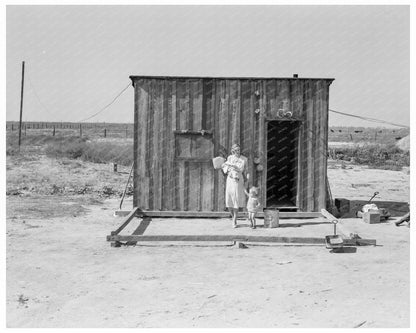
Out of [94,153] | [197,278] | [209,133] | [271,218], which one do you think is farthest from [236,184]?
[94,153]

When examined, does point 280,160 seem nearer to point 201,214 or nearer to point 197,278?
point 201,214

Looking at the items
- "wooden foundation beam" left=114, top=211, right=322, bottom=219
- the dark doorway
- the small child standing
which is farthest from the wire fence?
the small child standing

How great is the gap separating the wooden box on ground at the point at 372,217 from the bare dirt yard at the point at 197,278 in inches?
12.8

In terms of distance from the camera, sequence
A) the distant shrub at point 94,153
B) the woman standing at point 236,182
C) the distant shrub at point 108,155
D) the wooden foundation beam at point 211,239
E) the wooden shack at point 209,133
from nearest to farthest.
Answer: the wooden foundation beam at point 211,239, the woman standing at point 236,182, the wooden shack at point 209,133, the distant shrub at point 108,155, the distant shrub at point 94,153

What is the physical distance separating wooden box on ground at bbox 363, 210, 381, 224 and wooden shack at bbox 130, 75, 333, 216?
4.07 ft

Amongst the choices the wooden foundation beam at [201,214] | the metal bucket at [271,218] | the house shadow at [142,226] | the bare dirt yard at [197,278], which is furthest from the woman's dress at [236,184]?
the house shadow at [142,226]

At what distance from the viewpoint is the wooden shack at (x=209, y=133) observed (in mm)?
15055

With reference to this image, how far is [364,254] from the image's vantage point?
34.9 feet

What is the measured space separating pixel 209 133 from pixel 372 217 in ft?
16.3

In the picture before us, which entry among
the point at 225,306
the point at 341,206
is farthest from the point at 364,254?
the point at 341,206

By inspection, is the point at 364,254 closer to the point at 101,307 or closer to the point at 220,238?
the point at 220,238

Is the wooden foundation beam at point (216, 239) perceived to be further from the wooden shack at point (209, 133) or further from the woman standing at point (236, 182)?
the wooden shack at point (209, 133)
